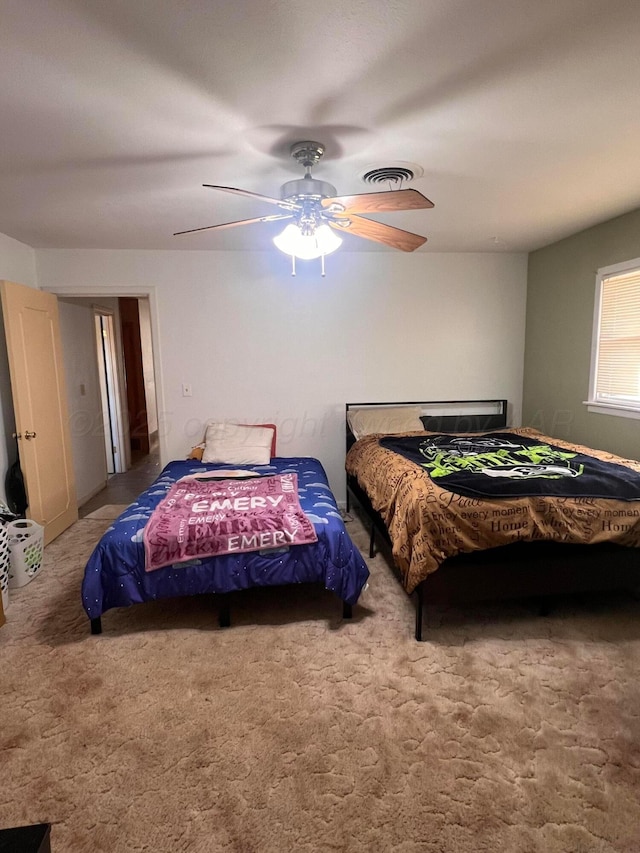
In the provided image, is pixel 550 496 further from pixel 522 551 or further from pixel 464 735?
pixel 464 735

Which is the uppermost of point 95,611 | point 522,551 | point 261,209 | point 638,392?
point 261,209

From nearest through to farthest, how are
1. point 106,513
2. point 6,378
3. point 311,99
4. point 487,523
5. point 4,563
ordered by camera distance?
point 311,99, point 487,523, point 4,563, point 6,378, point 106,513

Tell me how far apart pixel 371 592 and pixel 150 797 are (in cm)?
159

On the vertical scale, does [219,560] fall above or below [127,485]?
above

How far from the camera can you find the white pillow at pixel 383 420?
409 centimetres

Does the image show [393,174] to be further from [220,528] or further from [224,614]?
[224,614]

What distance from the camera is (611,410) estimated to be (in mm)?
3410

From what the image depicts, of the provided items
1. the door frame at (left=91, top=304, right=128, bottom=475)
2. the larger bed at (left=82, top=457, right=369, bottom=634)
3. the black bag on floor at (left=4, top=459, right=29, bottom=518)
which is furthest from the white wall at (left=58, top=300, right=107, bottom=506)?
the larger bed at (left=82, top=457, right=369, bottom=634)

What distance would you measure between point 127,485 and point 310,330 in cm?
290

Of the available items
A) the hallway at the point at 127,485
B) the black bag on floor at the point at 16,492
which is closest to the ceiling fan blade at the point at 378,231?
the black bag on floor at the point at 16,492

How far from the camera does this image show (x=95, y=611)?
2340 mm

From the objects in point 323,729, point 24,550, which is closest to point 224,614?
point 323,729

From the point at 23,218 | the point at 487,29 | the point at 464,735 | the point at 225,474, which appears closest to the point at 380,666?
the point at 464,735

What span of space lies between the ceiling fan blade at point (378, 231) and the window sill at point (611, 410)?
6.39 ft
